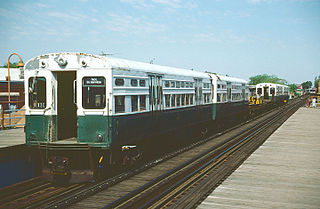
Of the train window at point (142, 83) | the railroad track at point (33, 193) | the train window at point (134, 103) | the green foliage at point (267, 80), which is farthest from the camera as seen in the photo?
the green foliage at point (267, 80)

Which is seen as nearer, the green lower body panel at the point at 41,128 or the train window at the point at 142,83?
the green lower body panel at the point at 41,128

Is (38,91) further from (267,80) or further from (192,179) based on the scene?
(267,80)

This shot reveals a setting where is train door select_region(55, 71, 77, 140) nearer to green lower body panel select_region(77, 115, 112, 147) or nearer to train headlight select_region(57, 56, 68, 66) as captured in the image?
train headlight select_region(57, 56, 68, 66)

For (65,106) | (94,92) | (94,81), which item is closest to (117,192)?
(94,92)

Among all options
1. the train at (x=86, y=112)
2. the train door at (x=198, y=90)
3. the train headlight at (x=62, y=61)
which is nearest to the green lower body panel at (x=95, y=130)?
the train at (x=86, y=112)

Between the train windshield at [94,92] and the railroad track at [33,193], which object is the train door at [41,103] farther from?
the railroad track at [33,193]

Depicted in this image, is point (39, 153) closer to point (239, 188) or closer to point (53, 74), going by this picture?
point (53, 74)

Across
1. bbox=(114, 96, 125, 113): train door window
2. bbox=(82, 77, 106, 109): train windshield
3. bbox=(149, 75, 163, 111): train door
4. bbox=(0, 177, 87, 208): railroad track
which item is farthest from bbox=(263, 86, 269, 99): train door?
bbox=(0, 177, 87, 208): railroad track

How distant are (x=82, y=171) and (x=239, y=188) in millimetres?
4281

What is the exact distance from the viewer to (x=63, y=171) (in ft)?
29.9

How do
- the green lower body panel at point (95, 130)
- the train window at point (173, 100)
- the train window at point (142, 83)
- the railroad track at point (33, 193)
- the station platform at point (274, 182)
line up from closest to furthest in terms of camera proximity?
the station platform at point (274, 182) → the railroad track at point (33, 193) → the green lower body panel at point (95, 130) → the train window at point (142, 83) → the train window at point (173, 100)

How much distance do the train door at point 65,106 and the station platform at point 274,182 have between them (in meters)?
4.90

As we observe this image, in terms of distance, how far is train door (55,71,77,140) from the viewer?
9.98 metres

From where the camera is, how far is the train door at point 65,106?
998cm
